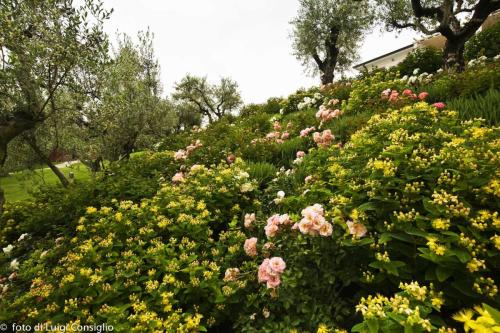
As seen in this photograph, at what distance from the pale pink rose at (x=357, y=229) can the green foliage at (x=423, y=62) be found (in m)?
13.9

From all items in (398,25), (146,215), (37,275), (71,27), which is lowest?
(37,275)

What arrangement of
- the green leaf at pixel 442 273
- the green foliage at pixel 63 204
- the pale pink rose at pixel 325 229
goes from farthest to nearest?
the green foliage at pixel 63 204 < the pale pink rose at pixel 325 229 < the green leaf at pixel 442 273

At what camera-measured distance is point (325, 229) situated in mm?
2898

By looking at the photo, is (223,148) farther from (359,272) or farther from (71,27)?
(359,272)

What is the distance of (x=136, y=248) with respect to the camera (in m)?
3.87

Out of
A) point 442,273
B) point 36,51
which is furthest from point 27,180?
point 442,273

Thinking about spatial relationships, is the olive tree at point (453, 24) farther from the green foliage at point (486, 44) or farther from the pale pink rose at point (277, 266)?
the pale pink rose at point (277, 266)

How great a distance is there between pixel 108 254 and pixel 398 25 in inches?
769

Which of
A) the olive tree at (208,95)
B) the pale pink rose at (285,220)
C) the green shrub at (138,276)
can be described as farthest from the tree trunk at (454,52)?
the olive tree at (208,95)

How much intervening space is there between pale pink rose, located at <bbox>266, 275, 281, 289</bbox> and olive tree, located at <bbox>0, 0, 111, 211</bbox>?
7151 millimetres

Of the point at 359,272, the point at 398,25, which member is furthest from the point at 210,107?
the point at 359,272

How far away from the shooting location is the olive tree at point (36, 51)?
6.57 meters

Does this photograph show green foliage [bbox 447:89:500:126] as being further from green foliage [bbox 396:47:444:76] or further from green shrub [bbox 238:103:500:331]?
green foliage [bbox 396:47:444:76]

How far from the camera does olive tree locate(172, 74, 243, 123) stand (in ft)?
147
